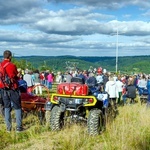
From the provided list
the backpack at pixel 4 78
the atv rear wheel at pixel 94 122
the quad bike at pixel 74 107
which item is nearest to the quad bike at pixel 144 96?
the quad bike at pixel 74 107

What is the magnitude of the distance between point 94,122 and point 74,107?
2.60 ft

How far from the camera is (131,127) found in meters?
7.59

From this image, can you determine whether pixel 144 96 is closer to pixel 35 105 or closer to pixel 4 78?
pixel 35 105

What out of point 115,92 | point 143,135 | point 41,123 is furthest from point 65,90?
point 115,92

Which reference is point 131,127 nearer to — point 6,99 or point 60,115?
point 60,115

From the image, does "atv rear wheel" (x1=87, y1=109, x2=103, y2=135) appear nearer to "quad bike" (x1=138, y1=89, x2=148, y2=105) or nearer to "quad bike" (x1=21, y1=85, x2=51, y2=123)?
"quad bike" (x1=21, y1=85, x2=51, y2=123)

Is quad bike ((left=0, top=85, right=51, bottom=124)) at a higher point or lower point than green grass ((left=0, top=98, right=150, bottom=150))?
higher

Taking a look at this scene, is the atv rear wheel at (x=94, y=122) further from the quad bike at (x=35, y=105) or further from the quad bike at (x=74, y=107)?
the quad bike at (x=35, y=105)

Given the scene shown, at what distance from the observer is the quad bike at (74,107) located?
8.25 metres

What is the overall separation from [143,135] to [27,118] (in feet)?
13.2

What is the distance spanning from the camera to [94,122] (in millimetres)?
7910

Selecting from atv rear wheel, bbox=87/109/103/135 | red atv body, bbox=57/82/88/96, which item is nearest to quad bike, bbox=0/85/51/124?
red atv body, bbox=57/82/88/96

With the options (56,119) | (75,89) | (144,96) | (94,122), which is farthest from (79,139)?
(144,96)

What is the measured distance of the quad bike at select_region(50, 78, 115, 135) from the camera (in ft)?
27.1
